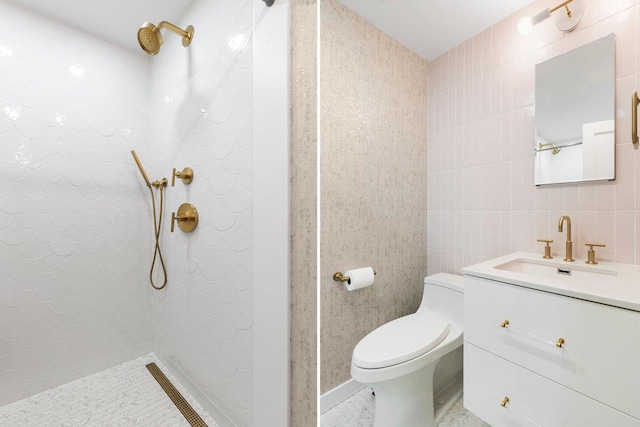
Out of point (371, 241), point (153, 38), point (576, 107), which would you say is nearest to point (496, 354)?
point (371, 241)

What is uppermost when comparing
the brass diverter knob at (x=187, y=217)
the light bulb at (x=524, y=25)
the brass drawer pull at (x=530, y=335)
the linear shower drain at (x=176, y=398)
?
the light bulb at (x=524, y=25)

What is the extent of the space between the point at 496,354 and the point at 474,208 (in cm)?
53

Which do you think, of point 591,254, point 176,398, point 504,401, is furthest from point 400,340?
point 176,398

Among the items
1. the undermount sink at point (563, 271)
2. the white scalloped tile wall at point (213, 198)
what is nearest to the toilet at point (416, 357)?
the undermount sink at point (563, 271)

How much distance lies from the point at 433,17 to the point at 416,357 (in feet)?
2.66

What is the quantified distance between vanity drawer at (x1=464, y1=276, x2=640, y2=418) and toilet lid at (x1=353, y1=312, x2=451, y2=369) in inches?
5.3

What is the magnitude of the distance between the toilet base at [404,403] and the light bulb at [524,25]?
2.65 feet

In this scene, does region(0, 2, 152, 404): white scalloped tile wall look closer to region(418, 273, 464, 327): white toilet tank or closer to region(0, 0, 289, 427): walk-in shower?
region(0, 0, 289, 427): walk-in shower

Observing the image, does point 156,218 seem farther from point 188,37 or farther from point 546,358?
point 546,358

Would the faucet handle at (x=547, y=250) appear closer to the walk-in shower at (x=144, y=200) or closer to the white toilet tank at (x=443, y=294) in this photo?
the white toilet tank at (x=443, y=294)

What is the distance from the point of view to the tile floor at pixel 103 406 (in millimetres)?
1063

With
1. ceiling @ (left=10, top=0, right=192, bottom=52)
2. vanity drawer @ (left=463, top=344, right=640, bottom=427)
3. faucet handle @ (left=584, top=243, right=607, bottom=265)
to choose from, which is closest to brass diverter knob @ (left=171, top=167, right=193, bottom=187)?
ceiling @ (left=10, top=0, right=192, bottom=52)

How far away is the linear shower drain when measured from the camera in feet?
3.54

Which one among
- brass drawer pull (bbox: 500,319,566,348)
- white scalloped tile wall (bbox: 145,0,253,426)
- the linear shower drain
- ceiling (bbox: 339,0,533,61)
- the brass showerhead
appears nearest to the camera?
ceiling (bbox: 339,0,533,61)
